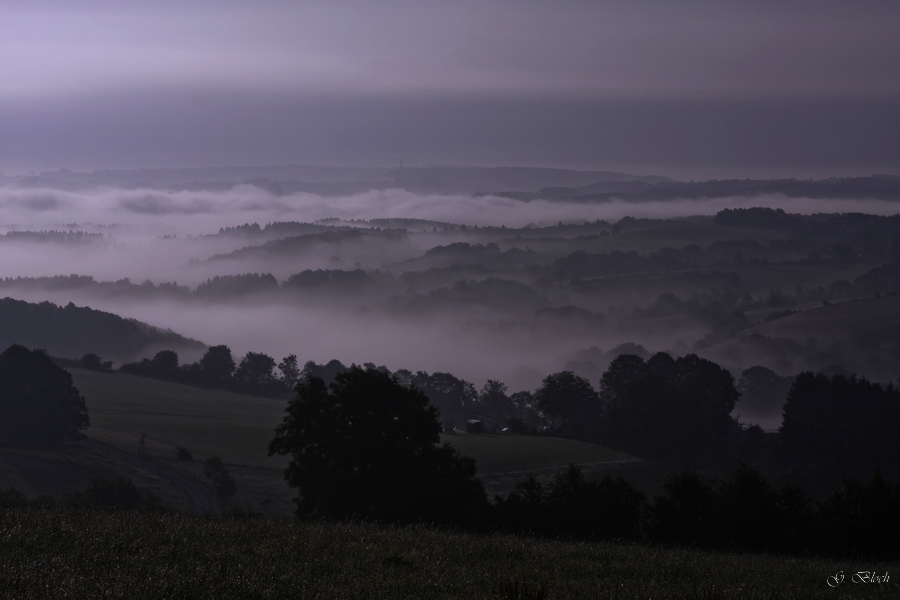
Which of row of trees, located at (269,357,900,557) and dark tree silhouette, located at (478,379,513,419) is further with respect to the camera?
dark tree silhouette, located at (478,379,513,419)

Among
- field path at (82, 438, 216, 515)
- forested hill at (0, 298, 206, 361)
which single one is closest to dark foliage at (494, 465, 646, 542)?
field path at (82, 438, 216, 515)

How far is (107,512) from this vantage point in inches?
683

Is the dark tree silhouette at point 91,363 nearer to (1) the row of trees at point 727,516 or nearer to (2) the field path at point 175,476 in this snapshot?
(2) the field path at point 175,476

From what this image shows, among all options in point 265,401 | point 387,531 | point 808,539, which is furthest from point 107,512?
point 265,401

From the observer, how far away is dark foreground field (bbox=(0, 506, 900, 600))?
11.4 m

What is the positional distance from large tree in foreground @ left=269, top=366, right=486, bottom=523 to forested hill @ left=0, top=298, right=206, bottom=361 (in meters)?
156

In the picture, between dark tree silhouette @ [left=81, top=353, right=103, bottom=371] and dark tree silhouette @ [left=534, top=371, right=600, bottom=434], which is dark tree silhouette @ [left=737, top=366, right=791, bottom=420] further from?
dark tree silhouette @ [left=81, top=353, right=103, bottom=371]

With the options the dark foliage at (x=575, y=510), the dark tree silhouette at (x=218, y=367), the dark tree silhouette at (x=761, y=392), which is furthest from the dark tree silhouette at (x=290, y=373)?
the dark foliage at (x=575, y=510)

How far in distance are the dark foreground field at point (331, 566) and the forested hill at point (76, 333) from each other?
6837 inches

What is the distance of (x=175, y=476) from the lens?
183ft

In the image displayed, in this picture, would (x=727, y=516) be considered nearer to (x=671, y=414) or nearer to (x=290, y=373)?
(x=671, y=414)

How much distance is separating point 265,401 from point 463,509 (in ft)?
253

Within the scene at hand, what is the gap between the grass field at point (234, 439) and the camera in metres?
57.5

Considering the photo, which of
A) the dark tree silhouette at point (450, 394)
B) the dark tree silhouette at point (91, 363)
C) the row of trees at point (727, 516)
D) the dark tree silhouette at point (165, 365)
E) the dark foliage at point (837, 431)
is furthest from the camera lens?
the dark tree silhouette at point (450, 394)
